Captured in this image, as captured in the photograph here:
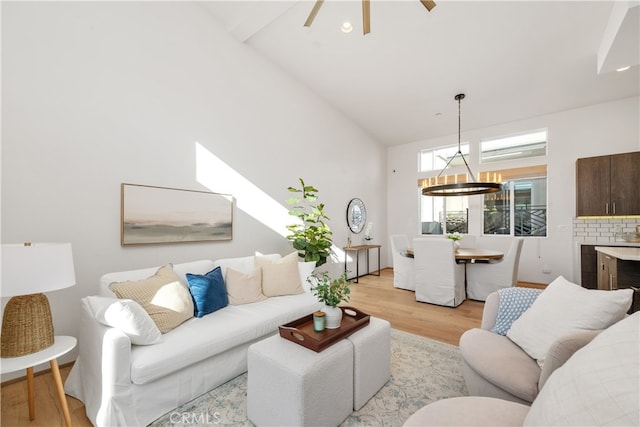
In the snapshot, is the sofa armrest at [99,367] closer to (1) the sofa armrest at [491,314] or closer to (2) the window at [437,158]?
(1) the sofa armrest at [491,314]

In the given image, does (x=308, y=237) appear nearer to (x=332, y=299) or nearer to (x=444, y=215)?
(x=332, y=299)

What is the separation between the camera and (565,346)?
1.11 metres

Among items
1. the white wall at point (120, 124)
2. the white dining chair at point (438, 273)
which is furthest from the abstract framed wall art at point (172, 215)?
the white dining chair at point (438, 273)

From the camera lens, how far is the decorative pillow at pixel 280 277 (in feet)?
9.45

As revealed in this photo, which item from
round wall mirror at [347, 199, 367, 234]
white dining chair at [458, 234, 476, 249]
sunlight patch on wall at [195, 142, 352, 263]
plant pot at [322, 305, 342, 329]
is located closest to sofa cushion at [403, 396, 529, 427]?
plant pot at [322, 305, 342, 329]

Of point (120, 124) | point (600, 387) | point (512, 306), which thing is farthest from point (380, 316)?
point (120, 124)

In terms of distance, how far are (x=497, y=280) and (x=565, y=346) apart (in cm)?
326

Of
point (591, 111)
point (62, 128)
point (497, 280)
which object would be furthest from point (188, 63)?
point (591, 111)

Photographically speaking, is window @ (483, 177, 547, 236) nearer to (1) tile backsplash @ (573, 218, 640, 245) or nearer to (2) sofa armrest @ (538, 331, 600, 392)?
(1) tile backsplash @ (573, 218, 640, 245)

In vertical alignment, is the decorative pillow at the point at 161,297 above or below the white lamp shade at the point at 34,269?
below

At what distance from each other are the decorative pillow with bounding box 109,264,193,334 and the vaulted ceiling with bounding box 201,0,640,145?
330cm

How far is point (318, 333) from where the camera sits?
1.77 meters

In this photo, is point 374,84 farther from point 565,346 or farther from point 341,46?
point 565,346

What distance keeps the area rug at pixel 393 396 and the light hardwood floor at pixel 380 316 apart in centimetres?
51
